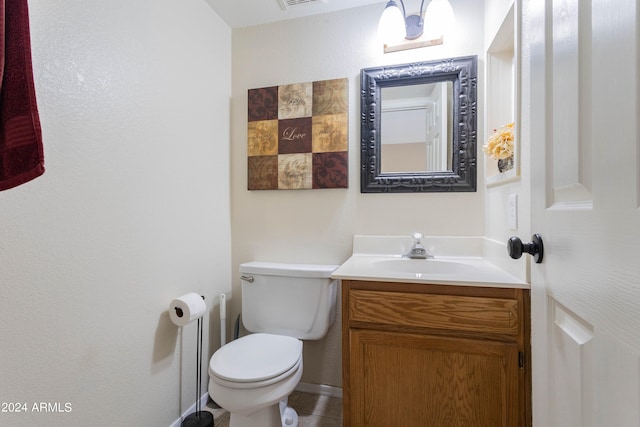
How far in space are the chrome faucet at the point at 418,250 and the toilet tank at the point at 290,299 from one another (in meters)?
0.43

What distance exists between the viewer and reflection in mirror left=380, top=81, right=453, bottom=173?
5.13 feet

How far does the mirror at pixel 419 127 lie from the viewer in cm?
151

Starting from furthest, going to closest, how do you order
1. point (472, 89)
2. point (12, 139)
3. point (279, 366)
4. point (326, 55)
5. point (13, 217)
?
point (326, 55) → point (472, 89) → point (279, 366) → point (13, 217) → point (12, 139)

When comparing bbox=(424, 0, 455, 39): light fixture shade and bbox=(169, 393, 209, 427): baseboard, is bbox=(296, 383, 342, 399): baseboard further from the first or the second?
bbox=(424, 0, 455, 39): light fixture shade

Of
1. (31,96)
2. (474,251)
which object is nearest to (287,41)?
(31,96)

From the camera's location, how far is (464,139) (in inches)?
59.4

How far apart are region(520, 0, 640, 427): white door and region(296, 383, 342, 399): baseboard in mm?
1151

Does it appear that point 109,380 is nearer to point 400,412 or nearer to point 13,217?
point 13,217

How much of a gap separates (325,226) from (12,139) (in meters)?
1.33

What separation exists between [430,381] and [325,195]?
3.43 feet

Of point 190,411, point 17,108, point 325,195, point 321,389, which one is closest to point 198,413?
point 190,411

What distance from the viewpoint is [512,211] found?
112cm

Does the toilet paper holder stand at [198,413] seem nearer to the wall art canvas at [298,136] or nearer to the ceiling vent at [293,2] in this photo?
the wall art canvas at [298,136]

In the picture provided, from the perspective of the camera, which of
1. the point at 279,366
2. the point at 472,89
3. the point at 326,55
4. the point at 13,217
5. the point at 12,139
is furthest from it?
the point at 326,55
